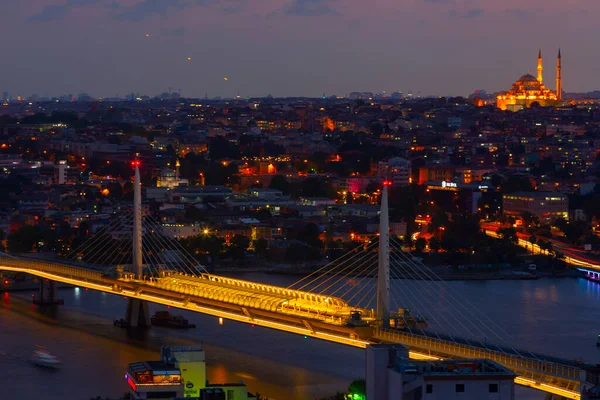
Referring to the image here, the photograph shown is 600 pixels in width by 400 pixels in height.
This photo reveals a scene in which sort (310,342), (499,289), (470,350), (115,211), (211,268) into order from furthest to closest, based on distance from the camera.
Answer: (115,211) → (211,268) → (499,289) → (310,342) → (470,350)

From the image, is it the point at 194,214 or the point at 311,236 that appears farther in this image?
the point at 194,214

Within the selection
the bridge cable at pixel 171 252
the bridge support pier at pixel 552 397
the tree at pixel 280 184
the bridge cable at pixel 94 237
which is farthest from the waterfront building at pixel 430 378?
the tree at pixel 280 184

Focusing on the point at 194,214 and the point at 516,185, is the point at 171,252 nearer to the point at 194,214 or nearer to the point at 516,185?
the point at 194,214

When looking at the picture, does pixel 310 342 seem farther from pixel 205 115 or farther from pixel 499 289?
pixel 205 115

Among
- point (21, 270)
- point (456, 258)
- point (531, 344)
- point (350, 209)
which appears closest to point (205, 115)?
point (350, 209)

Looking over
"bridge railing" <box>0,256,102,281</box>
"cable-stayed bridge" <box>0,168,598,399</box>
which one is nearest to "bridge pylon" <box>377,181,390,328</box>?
"cable-stayed bridge" <box>0,168,598,399</box>

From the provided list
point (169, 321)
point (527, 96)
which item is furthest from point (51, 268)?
point (527, 96)

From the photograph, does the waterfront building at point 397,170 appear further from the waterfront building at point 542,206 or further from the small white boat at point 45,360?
the small white boat at point 45,360

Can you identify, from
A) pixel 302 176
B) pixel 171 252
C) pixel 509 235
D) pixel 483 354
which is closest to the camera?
pixel 483 354
